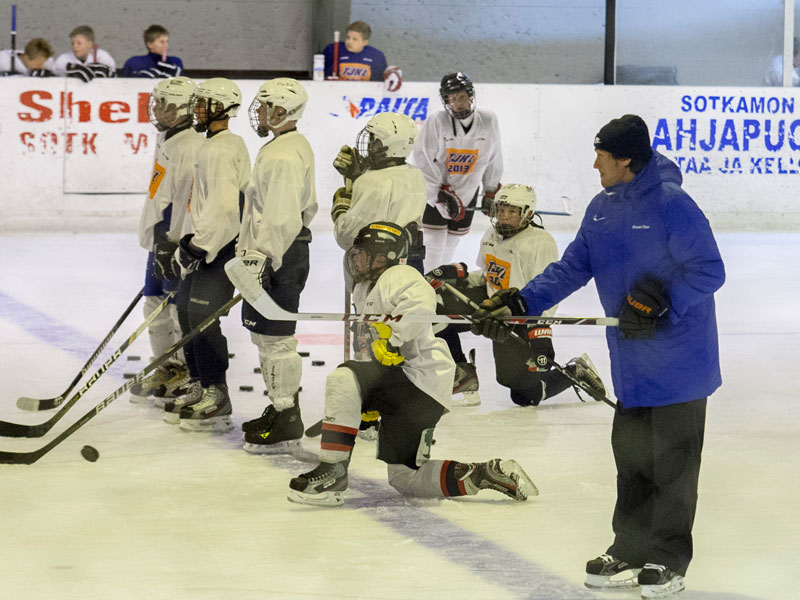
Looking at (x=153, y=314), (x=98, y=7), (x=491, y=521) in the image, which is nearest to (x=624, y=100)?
(x=98, y=7)

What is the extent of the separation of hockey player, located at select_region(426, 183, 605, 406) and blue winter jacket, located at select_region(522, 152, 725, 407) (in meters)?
1.75

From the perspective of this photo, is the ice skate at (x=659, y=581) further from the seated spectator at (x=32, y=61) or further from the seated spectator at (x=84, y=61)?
the seated spectator at (x=32, y=61)

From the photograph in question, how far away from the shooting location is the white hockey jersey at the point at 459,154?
6.53m

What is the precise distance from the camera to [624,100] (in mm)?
10562

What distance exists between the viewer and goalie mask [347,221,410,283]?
3600 mm

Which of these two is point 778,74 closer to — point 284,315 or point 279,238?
point 279,238

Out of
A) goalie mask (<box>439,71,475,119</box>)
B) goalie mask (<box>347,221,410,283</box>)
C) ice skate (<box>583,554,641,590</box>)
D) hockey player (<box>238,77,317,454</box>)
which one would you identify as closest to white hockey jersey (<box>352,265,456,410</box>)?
goalie mask (<box>347,221,410,283</box>)

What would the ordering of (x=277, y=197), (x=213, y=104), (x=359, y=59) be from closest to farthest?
(x=277, y=197)
(x=213, y=104)
(x=359, y=59)

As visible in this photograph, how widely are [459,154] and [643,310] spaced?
3.96 meters

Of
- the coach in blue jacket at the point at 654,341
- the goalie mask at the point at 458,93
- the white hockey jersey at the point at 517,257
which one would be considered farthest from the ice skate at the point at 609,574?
the goalie mask at the point at 458,93

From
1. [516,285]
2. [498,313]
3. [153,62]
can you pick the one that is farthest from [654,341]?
[153,62]

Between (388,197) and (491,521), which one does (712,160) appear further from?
(491,521)

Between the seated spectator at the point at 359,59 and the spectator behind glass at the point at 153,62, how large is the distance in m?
1.46

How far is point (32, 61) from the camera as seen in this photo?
985cm
